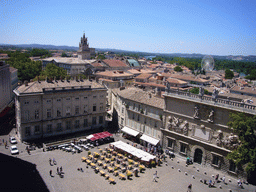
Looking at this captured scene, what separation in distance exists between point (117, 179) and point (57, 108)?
20457 mm

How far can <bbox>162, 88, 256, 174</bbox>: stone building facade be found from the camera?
30625mm

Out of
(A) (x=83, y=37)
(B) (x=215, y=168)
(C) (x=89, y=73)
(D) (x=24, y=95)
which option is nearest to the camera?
(B) (x=215, y=168)

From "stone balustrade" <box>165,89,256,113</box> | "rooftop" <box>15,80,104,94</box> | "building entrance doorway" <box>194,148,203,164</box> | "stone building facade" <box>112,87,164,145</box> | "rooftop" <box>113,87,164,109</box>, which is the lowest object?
"building entrance doorway" <box>194,148,203,164</box>

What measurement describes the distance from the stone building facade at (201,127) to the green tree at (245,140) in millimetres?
1839

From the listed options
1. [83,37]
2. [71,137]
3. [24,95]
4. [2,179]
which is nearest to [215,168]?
[71,137]

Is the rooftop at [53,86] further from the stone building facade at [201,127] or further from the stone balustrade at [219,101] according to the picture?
Result: the stone balustrade at [219,101]

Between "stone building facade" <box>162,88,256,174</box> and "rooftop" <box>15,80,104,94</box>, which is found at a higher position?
"rooftop" <box>15,80,104,94</box>

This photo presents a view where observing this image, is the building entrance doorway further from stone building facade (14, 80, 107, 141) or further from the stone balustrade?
stone building facade (14, 80, 107, 141)

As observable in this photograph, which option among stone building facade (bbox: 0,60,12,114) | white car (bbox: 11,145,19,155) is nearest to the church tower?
stone building facade (bbox: 0,60,12,114)

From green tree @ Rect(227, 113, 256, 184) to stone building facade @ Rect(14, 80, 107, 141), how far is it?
2865 cm

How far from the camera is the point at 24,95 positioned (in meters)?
39.3

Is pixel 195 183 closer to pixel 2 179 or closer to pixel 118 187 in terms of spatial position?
pixel 118 187

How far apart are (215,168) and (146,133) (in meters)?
13.5

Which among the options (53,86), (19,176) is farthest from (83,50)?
(19,176)
